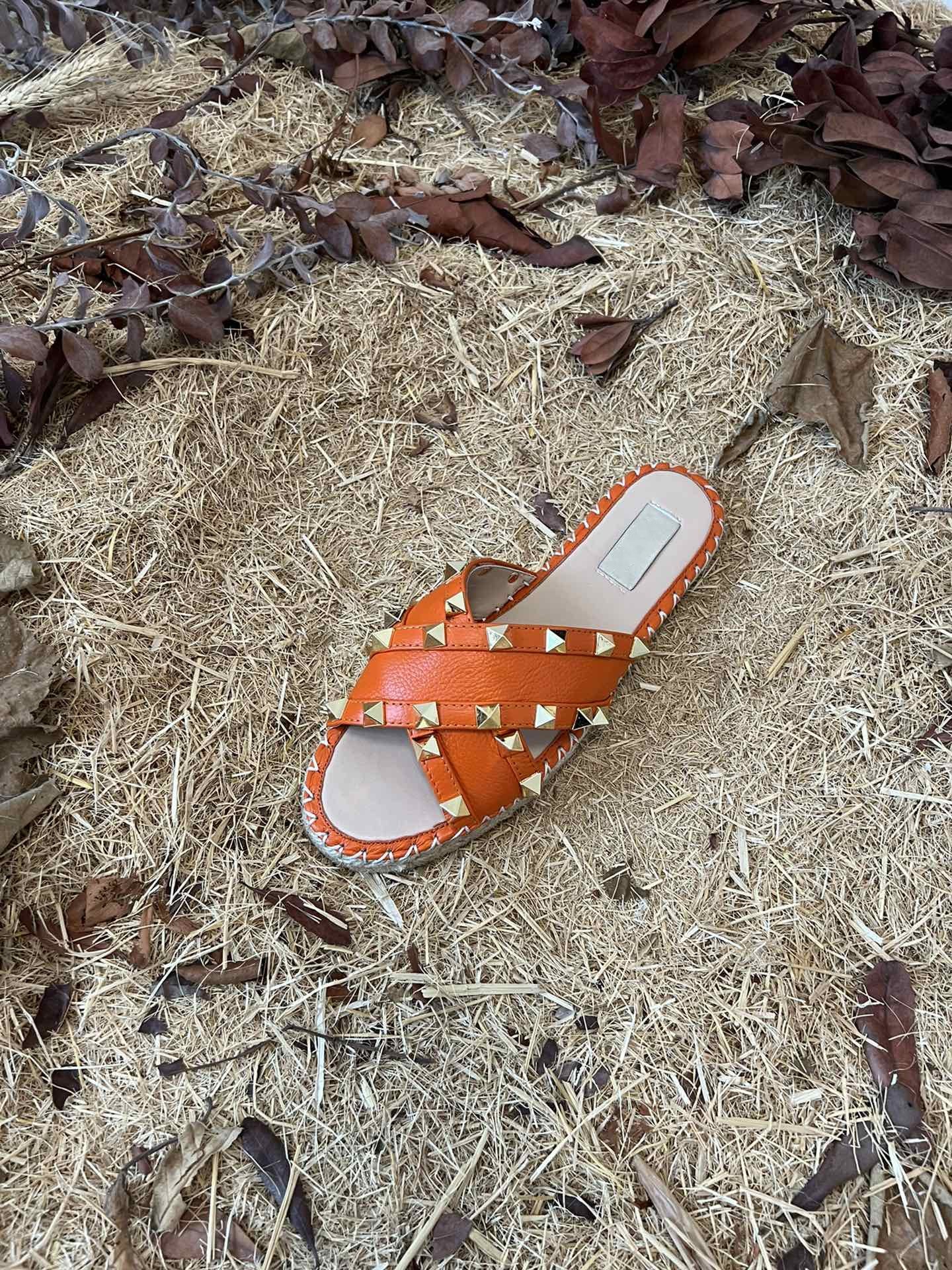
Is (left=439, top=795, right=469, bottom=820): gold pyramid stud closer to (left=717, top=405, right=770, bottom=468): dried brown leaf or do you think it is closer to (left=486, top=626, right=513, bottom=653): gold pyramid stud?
(left=486, top=626, right=513, bottom=653): gold pyramid stud

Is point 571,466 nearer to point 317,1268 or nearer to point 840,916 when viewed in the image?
point 840,916

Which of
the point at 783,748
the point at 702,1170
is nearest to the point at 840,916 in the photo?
the point at 783,748

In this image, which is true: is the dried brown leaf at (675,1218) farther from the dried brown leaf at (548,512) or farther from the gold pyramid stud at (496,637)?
the dried brown leaf at (548,512)

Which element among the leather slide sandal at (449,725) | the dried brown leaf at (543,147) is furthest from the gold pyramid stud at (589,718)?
the dried brown leaf at (543,147)

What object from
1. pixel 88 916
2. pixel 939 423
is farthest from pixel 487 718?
pixel 939 423

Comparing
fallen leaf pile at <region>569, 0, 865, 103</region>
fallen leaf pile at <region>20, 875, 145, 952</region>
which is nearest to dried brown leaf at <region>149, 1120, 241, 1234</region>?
fallen leaf pile at <region>20, 875, 145, 952</region>

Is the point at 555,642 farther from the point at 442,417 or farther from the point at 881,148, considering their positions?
the point at 881,148
